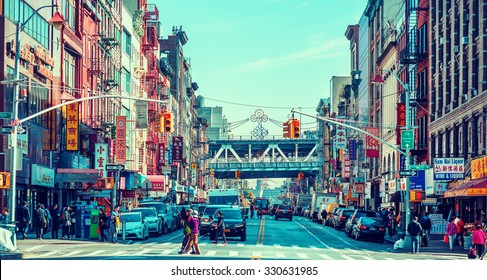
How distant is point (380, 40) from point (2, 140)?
5654 cm

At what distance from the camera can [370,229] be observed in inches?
2266

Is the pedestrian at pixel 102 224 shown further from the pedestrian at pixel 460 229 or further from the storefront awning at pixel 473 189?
the storefront awning at pixel 473 189

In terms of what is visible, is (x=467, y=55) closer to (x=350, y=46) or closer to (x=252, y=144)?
(x=350, y=46)

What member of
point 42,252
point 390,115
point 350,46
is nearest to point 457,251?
point 42,252

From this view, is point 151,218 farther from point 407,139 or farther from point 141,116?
point 141,116

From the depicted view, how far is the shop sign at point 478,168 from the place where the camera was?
50.2 metres

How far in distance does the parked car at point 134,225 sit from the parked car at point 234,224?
14.0 ft

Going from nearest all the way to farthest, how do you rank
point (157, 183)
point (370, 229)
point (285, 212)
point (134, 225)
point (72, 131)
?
point (134, 225) → point (370, 229) → point (72, 131) → point (157, 183) → point (285, 212)

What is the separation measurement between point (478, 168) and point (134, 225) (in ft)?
63.0

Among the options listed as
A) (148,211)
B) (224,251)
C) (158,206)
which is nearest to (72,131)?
(158,206)

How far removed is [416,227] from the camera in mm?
44156

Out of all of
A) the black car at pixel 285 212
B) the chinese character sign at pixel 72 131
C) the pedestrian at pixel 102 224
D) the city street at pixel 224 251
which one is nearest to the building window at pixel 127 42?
the black car at pixel 285 212

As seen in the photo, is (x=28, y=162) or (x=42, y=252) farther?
(x=28, y=162)

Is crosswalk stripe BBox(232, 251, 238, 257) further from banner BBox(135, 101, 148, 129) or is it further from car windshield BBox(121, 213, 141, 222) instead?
banner BBox(135, 101, 148, 129)
